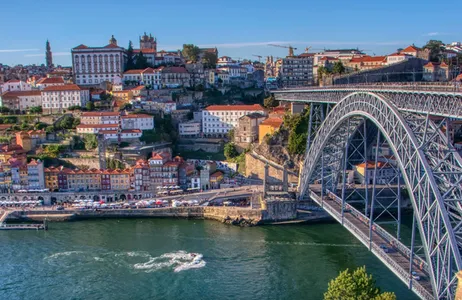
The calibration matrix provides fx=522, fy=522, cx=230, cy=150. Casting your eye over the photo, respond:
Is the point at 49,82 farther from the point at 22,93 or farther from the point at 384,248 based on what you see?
the point at 384,248

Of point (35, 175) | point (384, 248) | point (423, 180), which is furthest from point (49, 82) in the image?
point (423, 180)

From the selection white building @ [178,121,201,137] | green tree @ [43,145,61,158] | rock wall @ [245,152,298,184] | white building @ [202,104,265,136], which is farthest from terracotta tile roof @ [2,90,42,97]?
rock wall @ [245,152,298,184]

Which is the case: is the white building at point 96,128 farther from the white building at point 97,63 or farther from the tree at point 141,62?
the tree at point 141,62

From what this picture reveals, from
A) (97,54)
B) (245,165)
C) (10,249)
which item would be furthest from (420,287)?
(97,54)

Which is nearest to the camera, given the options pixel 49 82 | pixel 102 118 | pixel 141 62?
pixel 102 118

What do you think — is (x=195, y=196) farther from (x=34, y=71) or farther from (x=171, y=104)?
(x=34, y=71)

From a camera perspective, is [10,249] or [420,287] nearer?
[420,287]

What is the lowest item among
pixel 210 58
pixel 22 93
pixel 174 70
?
pixel 22 93
